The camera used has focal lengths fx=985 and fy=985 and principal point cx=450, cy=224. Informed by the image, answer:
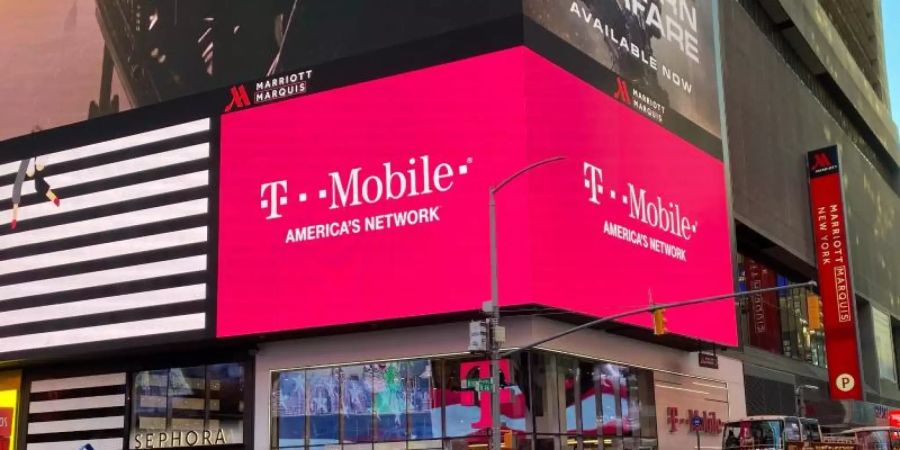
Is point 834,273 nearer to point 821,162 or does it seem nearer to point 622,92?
point 821,162

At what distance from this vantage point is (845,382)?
61.7 metres

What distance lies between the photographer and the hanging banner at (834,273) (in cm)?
6147

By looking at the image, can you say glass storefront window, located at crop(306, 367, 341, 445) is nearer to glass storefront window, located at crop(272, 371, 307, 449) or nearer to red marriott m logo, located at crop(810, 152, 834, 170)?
glass storefront window, located at crop(272, 371, 307, 449)

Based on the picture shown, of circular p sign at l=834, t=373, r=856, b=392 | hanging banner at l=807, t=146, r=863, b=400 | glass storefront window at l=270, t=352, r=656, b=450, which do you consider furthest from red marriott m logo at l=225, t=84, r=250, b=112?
circular p sign at l=834, t=373, r=856, b=392

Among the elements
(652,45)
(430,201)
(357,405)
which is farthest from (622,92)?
(357,405)

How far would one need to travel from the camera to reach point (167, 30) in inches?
1720

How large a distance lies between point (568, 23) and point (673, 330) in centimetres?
1390

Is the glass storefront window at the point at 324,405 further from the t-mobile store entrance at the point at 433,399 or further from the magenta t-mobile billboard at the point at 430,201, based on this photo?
the magenta t-mobile billboard at the point at 430,201

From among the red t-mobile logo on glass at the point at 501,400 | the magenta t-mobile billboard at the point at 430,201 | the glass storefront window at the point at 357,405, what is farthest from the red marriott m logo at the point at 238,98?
the red t-mobile logo on glass at the point at 501,400

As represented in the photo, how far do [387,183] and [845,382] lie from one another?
38.8 m

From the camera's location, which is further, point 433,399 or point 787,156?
point 787,156

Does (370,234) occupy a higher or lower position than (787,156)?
lower

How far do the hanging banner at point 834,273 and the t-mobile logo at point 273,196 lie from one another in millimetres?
39272

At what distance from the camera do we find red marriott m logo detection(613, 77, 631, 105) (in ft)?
135
